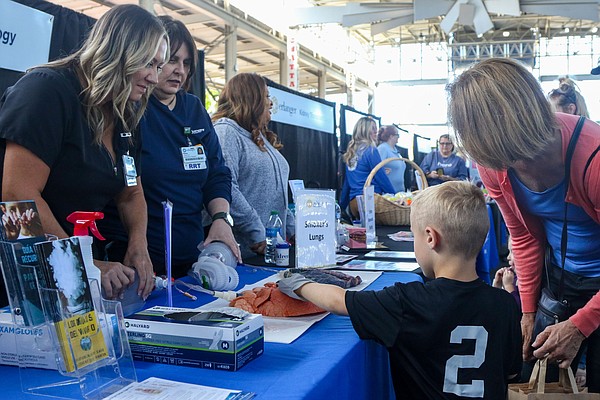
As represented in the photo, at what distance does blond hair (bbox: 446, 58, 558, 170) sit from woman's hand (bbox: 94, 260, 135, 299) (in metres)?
0.80

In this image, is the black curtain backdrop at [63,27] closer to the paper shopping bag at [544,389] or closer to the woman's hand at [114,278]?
the woman's hand at [114,278]

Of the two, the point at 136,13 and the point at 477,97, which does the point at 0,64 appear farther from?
the point at 477,97

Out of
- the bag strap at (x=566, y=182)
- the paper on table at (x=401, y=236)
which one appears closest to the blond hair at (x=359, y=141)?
the paper on table at (x=401, y=236)

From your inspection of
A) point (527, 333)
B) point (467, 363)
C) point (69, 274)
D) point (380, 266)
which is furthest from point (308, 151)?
point (69, 274)

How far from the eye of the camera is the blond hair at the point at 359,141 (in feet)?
17.7

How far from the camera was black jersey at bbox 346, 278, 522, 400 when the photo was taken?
1106mm

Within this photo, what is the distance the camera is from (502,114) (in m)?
1.21

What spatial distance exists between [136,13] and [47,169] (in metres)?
0.41

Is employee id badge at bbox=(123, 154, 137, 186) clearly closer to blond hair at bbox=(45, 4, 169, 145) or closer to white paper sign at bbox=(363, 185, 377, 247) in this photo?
blond hair at bbox=(45, 4, 169, 145)

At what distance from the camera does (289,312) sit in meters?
1.23

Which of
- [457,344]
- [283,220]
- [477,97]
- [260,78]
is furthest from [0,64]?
[457,344]

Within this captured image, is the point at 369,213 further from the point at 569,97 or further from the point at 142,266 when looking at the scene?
the point at 142,266

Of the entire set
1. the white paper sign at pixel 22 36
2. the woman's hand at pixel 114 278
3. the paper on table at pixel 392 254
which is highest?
the white paper sign at pixel 22 36

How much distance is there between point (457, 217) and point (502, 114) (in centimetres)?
24
